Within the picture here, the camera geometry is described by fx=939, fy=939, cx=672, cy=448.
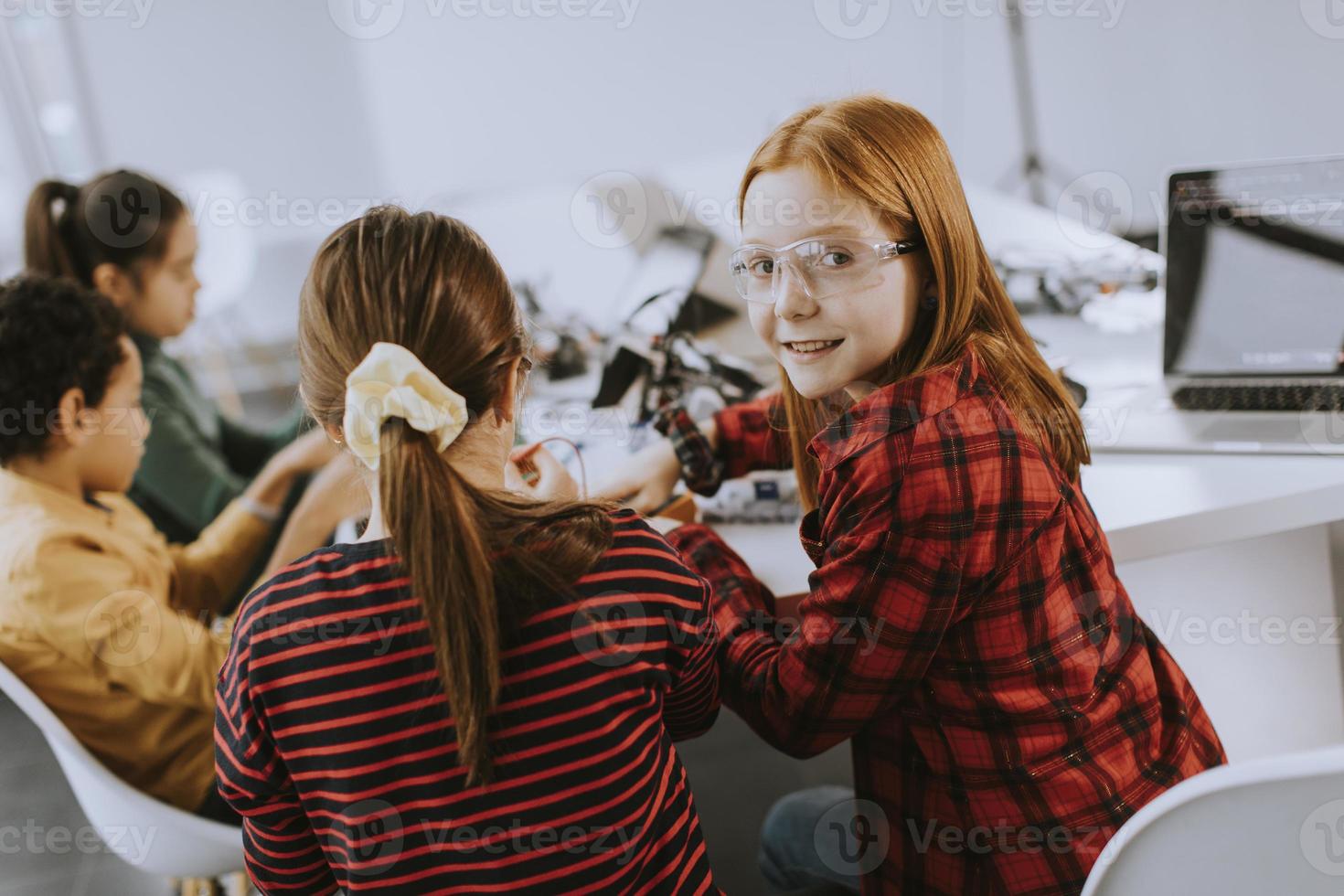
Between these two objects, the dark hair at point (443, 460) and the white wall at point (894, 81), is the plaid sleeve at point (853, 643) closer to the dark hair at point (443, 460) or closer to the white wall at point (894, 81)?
the dark hair at point (443, 460)

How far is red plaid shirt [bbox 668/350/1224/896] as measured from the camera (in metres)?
0.77

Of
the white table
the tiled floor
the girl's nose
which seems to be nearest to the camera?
the girl's nose

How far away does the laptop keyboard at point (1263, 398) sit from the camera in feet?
4.36

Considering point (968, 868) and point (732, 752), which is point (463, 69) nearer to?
point (732, 752)

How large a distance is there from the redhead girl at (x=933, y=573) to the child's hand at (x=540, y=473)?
24 cm

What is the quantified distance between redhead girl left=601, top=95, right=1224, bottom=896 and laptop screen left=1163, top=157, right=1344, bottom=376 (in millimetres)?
712

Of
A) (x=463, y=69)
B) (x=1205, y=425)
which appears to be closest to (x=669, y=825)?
(x=1205, y=425)

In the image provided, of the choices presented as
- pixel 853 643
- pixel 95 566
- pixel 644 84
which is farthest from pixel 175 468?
pixel 644 84

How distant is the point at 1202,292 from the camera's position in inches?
57.4

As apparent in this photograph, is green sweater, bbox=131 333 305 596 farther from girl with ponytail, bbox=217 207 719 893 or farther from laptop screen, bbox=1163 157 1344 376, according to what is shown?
laptop screen, bbox=1163 157 1344 376

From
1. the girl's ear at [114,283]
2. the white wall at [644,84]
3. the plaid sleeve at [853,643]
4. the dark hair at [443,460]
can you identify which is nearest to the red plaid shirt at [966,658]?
the plaid sleeve at [853,643]

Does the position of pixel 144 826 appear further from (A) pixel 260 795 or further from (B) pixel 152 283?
(B) pixel 152 283

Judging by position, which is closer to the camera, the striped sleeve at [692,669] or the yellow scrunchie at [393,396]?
the yellow scrunchie at [393,396]

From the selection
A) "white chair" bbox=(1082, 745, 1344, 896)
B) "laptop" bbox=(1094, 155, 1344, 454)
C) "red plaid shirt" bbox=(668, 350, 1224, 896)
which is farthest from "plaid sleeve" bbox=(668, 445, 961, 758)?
"laptop" bbox=(1094, 155, 1344, 454)
